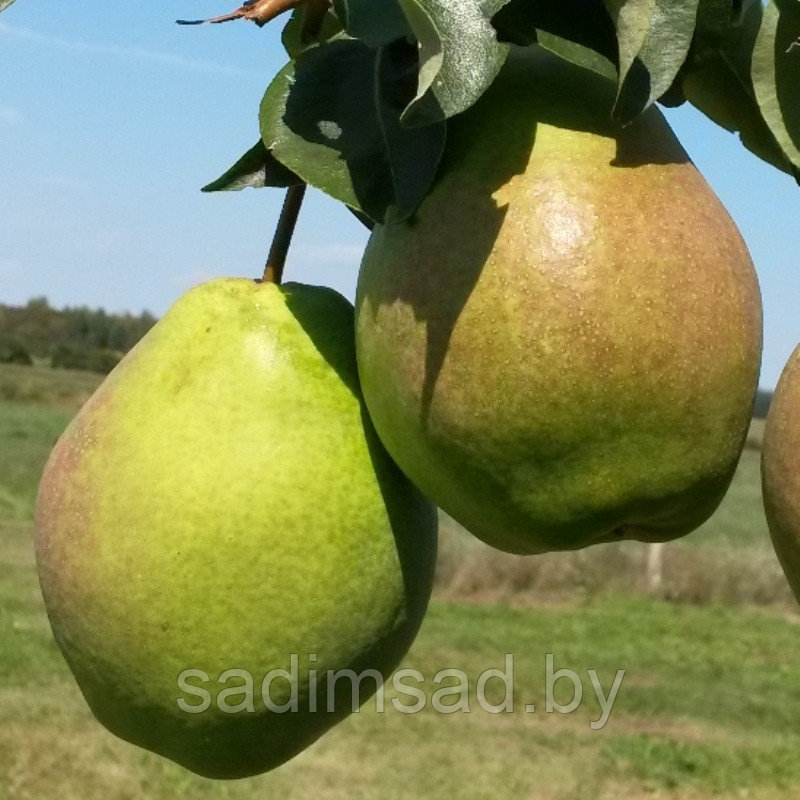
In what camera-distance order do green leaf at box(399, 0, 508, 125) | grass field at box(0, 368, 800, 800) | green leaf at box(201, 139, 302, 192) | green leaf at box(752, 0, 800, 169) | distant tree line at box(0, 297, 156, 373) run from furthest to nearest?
distant tree line at box(0, 297, 156, 373)
grass field at box(0, 368, 800, 800)
green leaf at box(201, 139, 302, 192)
green leaf at box(752, 0, 800, 169)
green leaf at box(399, 0, 508, 125)

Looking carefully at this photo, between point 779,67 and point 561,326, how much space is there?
239mm

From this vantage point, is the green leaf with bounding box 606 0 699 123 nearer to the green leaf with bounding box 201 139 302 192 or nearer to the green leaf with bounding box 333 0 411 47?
the green leaf with bounding box 333 0 411 47

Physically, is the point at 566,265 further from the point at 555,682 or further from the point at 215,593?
the point at 555,682

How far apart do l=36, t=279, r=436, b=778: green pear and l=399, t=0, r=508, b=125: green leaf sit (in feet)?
0.88

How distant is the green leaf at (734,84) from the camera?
0.85 m

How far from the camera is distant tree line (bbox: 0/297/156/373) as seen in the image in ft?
86.5

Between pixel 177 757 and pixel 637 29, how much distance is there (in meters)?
0.61

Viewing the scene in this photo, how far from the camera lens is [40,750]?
275 inches

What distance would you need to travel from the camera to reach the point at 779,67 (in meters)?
0.84

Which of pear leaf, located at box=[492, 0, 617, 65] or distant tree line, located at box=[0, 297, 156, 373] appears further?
distant tree line, located at box=[0, 297, 156, 373]

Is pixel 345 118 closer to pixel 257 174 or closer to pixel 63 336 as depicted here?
pixel 257 174

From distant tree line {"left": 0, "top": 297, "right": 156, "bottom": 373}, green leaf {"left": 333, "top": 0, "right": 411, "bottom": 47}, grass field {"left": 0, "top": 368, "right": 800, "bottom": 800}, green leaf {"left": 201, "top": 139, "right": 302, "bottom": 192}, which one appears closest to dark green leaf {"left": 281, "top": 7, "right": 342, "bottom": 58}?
green leaf {"left": 201, "top": 139, "right": 302, "bottom": 192}

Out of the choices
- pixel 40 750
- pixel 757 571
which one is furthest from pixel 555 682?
pixel 40 750

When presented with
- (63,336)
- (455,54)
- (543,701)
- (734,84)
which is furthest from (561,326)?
(63,336)
